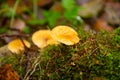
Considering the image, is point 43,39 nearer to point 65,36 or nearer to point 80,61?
point 65,36

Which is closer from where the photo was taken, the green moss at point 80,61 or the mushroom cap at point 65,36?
the green moss at point 80,61

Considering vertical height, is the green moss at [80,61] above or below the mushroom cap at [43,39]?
above

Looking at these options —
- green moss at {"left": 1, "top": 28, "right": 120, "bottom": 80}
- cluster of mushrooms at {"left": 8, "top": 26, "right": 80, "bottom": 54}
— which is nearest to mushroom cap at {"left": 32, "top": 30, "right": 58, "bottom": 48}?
cluster of mushrooms at {"left": 8, "top": 26, "right": 80, "bottom": 54}

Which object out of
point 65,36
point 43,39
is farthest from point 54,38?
point 43,39

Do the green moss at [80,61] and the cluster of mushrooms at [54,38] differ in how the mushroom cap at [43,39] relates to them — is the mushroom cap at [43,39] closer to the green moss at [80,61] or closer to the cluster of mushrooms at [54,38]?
the cluster of mushrooms at [54,38]

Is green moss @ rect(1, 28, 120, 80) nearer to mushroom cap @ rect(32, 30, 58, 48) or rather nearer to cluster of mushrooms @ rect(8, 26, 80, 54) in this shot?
cluster of mushrooms @ rect(8, 26, 80, 54)

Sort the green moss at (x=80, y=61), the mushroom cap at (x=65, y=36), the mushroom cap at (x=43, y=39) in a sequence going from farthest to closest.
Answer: the mushroom cap at (x=43, y=39)
the mushroom cap at (x=65, y=36)
the green moss at (x=80, y=61)

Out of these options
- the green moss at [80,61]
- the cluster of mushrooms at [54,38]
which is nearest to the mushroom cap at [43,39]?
the cluster of mushrooms at [54,38]

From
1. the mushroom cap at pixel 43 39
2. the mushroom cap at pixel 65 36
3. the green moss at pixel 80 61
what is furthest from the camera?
the mushroom cap at pixel 43 39

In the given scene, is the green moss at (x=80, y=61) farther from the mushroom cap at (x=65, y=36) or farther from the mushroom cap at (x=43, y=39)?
the mushroom cap at (x=43, y=39)
